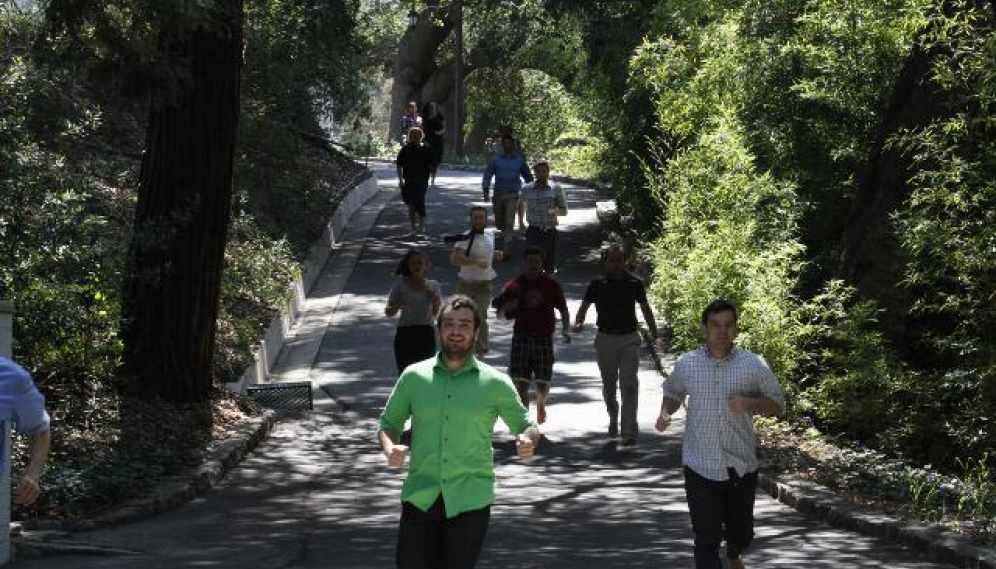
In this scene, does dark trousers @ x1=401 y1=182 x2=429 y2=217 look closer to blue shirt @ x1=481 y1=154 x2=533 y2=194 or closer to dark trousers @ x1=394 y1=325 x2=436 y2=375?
blue shirt @ x1=481 y1=154 x2=533 y2=194

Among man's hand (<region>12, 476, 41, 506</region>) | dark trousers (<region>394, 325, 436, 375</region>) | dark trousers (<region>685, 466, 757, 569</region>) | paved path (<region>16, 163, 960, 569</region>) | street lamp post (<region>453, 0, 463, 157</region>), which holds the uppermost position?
street lamp post (<region>453, 0, 463, 157</region>)

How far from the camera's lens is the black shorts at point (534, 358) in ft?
54.7

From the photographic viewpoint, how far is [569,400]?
1889 centimetres

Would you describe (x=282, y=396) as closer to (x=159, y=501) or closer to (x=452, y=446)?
(x=159, y=501)

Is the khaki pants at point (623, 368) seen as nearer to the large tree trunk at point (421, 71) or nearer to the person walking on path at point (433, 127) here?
the person walking on path at point (433, 127)

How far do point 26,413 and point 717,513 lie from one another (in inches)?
154

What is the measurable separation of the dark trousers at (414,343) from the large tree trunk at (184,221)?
188cm

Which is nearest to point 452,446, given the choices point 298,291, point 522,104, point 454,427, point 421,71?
point 454,427

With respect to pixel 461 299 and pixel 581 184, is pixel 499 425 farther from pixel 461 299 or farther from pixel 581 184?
pixel 581 184

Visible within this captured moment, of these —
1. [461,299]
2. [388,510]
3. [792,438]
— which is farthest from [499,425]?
[461,299]

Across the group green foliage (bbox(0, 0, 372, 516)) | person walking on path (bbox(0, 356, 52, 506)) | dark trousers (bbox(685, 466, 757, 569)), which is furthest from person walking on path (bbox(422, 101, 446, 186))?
person walking on path (bbox(0, 356, 52, 506))

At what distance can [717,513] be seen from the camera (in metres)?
9.42

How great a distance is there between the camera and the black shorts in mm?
16688

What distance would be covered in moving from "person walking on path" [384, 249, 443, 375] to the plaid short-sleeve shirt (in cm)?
706
